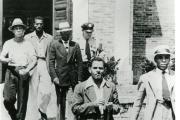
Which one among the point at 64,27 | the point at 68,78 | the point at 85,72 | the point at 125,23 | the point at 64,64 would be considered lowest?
the point at 68,78

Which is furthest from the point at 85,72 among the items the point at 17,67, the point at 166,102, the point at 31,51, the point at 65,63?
the point at 166,102

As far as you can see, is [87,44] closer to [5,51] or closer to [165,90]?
[5,51]

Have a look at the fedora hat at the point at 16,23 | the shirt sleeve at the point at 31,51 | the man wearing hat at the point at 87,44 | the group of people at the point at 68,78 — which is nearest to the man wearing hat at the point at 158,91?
the group of people at the point at 68,78

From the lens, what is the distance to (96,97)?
6922mm

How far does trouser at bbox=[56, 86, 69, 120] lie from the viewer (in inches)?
283

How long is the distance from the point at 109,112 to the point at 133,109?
93cm

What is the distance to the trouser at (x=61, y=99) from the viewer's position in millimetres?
7180

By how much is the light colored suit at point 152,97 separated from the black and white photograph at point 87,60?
17mm

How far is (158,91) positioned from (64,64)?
175 centimetres

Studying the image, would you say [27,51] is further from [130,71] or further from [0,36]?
[130,71]

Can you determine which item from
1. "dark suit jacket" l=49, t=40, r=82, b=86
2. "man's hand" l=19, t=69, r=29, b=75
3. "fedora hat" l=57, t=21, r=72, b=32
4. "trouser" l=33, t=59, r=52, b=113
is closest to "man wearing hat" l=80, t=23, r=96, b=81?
"dark suit jacket" l=49, t=40, r=82, b=86

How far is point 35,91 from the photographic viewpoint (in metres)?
7.13

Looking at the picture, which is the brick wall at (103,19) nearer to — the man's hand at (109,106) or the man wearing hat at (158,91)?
the man wearing hat at (158,91)

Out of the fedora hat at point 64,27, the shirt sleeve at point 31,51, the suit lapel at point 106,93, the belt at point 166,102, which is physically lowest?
the belt at point 166,102
